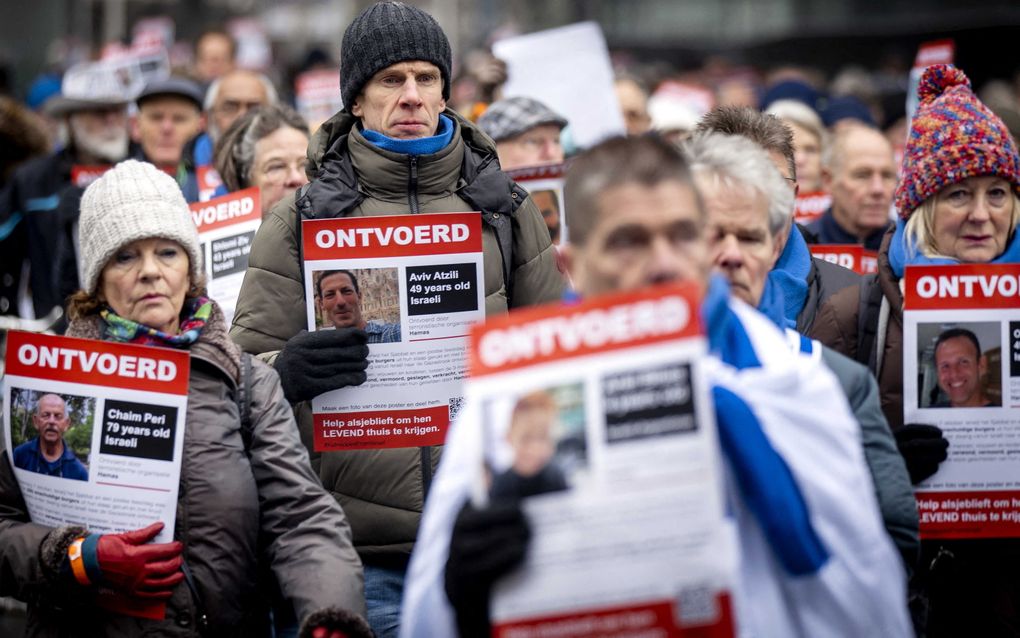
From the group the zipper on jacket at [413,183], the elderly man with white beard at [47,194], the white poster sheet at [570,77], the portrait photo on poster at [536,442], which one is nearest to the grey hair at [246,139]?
the zipper on jacket at [413,183]

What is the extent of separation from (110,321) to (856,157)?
4479 mm

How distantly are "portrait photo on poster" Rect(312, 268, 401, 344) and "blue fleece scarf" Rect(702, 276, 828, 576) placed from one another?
1650 mm

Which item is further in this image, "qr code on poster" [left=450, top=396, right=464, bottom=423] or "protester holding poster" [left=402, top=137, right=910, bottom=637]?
"qr code on poster" [left=450, top=396, right=464, bottom=423]

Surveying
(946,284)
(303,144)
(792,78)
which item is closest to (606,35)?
(792,78)

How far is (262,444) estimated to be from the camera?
4.20 metres

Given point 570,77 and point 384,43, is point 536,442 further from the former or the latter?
point 570,77

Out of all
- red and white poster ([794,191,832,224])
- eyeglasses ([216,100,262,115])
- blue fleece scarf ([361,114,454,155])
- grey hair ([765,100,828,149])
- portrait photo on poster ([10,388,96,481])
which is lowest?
portrait photo on poster ([10,388,96,481])

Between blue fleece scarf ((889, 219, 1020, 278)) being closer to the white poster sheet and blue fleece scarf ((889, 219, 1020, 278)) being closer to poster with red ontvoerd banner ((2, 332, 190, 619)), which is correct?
poster with red ontvoerd banner ((2, 332, 190, 619))

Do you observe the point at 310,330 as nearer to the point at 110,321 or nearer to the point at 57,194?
the point at 110,321

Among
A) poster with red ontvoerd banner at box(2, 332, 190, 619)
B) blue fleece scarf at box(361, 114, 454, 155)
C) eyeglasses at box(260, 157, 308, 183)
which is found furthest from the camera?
eyeglasses at box(260, 157, 308, 183)

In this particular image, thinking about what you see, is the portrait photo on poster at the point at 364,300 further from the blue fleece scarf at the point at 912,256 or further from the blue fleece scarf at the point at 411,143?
the blue fleece scarf at the point at 912,256

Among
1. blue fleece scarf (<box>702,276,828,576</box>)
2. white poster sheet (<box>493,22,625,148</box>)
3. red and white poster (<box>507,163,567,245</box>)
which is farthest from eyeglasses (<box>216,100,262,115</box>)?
blue fleece scarf (<box>702,276,828,576</box>)

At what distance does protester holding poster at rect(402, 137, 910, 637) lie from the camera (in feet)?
9.48

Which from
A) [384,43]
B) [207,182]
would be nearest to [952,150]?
[384,43]
